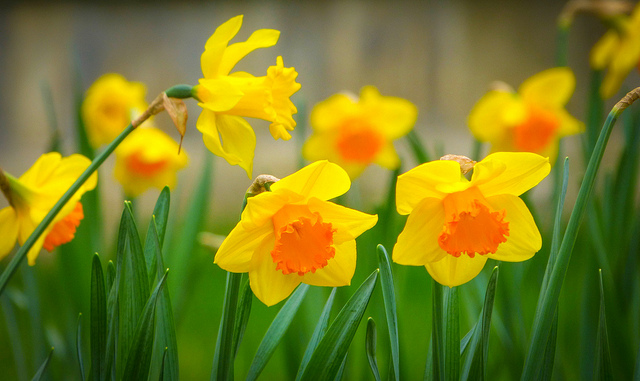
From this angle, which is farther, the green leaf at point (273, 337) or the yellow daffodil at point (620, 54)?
the yellow daffodil at point (620, 54)

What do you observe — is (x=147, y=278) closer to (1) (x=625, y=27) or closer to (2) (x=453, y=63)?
(1) (x=625, y=27)

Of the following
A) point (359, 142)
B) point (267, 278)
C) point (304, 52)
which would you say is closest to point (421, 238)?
point (267, 278)

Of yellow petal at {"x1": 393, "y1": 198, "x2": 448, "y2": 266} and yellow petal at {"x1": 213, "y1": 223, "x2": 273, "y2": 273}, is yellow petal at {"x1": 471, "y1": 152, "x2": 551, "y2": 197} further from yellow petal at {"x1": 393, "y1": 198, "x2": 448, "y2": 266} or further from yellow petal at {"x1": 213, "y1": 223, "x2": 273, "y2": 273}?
yellow petal at {"x1": 213, "y1": 223, "x2": 273, "y2": 273}

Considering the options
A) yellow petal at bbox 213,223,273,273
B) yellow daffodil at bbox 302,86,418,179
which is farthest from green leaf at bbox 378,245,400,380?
yellow daffodil at bbox 302,86,418,179

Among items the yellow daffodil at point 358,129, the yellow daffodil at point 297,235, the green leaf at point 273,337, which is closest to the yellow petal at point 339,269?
the yellow daffodil at point 297,235

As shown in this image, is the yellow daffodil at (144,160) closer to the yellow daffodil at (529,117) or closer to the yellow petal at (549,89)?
the yellow daffodil at (529,117)

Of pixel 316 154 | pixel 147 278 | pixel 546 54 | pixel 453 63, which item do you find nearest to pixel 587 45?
pixel 546 54
